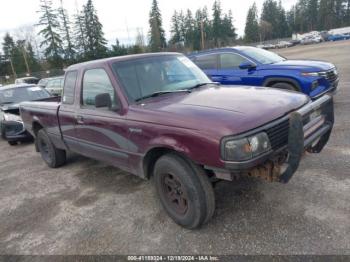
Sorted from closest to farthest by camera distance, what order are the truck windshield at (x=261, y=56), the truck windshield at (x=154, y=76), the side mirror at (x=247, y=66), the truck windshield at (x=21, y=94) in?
the truck windshield at (x=154, y=76)
the side mirror at (x=247, y=66)
the truck windshield at (x=261, y=56)
the truck windshield at (x=21, y=94)

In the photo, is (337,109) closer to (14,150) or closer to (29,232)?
(29,232)

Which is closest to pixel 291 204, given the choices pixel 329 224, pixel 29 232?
pixel 329 224

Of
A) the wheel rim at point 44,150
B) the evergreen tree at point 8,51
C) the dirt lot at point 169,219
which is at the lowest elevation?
the dirt lot at point 169,219

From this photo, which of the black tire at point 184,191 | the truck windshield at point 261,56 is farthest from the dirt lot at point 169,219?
the truck windshield at point 261,56

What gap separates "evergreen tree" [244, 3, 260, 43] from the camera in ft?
310

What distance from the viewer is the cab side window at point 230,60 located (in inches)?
297

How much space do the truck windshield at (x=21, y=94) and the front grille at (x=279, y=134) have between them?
26.5ft

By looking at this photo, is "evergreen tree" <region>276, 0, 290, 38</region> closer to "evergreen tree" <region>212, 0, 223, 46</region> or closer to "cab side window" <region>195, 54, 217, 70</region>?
"evergreen tree" <region>212, 0, 223, 46</region>

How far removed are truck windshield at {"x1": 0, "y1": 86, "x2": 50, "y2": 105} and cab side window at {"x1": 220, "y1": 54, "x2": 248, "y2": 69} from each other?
218 inches

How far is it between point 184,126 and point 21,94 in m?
8.06

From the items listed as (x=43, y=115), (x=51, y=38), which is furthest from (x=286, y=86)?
(x=51, y=38)

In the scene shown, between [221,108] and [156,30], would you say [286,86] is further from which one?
[156,30]

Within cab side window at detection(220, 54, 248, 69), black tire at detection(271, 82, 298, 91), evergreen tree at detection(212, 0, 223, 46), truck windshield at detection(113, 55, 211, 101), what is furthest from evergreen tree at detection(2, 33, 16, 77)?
truck windshield at detection(113, 55, 211, 101)

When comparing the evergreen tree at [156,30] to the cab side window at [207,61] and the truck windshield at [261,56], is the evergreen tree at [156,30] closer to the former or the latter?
the cab side window at [207,61]
